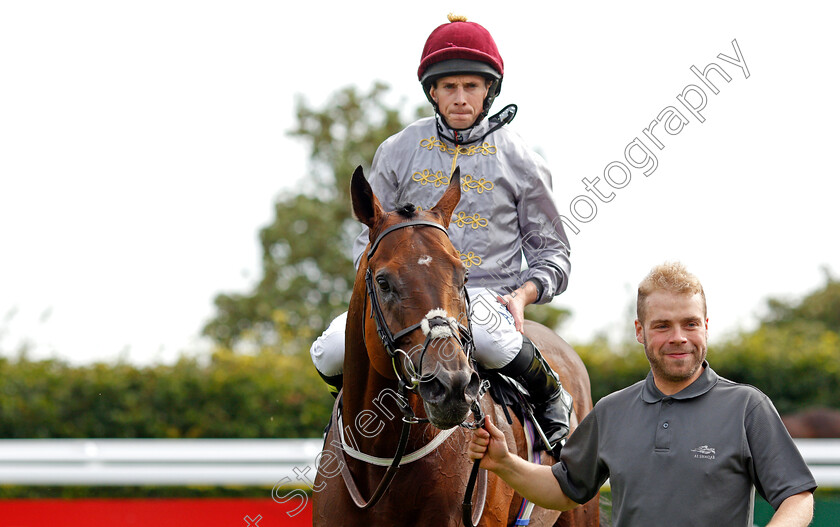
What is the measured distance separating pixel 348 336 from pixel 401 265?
1.67 ft

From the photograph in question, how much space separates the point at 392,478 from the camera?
9.86ft

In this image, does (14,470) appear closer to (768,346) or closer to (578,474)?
(578,474)

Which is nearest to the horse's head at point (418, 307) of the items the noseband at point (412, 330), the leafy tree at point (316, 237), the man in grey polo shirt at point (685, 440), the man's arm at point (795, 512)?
the noseband at point (412, 330)

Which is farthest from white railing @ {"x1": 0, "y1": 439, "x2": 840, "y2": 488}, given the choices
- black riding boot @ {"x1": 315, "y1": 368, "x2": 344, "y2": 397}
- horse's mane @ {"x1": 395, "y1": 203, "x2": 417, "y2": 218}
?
horse's mane @ {"x1": 395, "y1": 203, "x2": 417, "y2": 218}

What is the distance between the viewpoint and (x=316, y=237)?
19781 mm

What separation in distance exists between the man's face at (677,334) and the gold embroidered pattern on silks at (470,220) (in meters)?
1.40

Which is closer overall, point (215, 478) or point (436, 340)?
point (436, 340)

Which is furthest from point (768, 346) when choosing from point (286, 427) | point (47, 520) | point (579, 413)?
point (47, 520)

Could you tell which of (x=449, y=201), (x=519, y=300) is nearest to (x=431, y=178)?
(x=449, y=201)

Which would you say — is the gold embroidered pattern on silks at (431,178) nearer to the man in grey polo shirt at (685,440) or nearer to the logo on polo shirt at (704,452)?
the man in grey polo shirt at (685,440)

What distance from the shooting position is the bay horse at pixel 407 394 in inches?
104

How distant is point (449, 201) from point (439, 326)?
0.74 metres

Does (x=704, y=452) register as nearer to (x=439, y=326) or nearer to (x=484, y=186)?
(x=439, y=326)

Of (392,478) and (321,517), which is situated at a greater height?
(392,478)
